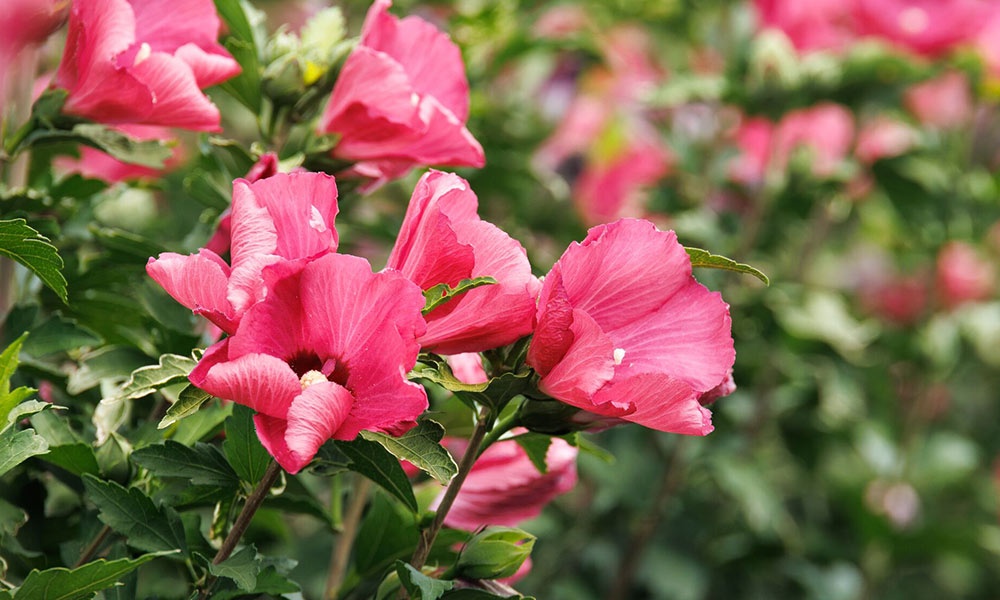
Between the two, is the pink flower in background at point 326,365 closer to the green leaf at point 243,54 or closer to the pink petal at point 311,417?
the pink petal at point 311,417

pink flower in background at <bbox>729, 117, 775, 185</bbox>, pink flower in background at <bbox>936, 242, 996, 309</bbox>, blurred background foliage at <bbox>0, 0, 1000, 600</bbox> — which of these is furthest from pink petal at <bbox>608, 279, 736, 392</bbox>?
pink flower in background at <bbox>936, 242, 996, 309</bbox>

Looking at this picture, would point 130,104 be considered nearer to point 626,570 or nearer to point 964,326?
point 626,570

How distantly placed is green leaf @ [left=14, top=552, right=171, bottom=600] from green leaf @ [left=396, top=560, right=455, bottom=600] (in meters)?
0.12

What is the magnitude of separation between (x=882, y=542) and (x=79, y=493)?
123 cm

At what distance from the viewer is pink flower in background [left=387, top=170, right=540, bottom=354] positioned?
0.52m

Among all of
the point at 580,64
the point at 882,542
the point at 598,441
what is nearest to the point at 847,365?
the point at 882,542

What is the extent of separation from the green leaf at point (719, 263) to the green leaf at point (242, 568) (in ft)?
0.87

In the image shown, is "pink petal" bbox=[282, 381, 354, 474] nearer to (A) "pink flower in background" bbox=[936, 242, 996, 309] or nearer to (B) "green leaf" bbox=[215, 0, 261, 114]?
(B) "green leaf" bbox=[215, 0, 261, 114]

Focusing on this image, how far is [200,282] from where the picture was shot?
50 cm

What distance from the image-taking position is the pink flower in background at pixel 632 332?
51 cm

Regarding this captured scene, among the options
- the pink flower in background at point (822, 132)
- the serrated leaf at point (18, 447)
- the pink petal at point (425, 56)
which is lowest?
the pink flower in background at point (822, 132)

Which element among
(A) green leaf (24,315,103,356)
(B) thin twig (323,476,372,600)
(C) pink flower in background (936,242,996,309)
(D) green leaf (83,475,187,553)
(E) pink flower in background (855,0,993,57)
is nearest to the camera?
(D) green leaf (83,475,187,553)

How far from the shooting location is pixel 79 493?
2.24 feet

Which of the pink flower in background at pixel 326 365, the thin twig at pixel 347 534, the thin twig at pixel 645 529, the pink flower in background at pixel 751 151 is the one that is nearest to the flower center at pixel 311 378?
the pink flower in background at pixel 326 365
